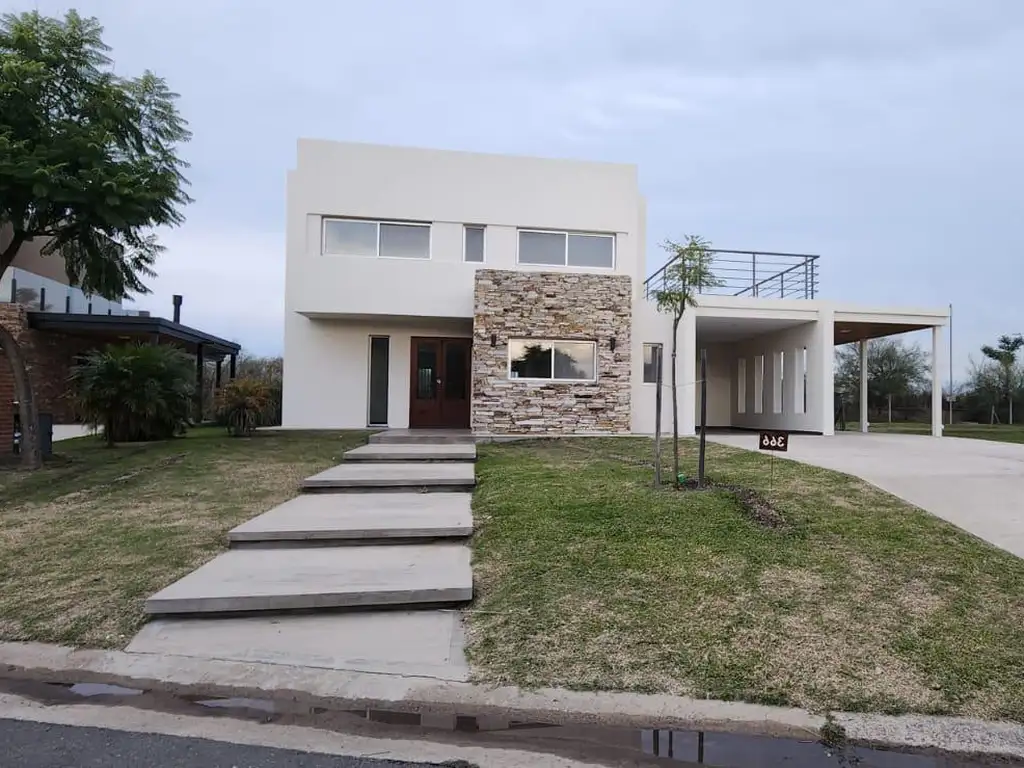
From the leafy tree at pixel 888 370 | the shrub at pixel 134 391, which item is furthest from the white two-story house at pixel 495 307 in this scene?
the leafy tree at pixel 888 370

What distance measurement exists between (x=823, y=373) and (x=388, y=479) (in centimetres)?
1149

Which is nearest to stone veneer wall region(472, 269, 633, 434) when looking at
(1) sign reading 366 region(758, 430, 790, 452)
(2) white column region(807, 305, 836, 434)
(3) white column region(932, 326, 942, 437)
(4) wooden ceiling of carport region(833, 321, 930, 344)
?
(2) white column region(807, 305, 836, 434)

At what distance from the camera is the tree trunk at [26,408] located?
32.4 ft

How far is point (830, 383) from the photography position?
1484cm

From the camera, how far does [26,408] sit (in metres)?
9.91

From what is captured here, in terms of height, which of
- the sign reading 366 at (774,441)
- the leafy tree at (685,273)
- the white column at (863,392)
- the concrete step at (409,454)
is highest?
the leafy tree at (685,273)

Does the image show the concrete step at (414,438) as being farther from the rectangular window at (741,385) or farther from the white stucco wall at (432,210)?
the rectangular window at (741,385)

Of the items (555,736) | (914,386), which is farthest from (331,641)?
(914,386)

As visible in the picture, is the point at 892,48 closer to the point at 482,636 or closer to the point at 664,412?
the point at 664,412

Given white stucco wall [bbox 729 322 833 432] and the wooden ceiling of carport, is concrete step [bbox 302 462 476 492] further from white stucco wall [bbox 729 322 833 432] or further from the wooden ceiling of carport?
the wooden ceiling of carport

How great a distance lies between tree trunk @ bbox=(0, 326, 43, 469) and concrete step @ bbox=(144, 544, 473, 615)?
22.6 feet

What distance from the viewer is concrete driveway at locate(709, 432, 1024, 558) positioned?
611cm

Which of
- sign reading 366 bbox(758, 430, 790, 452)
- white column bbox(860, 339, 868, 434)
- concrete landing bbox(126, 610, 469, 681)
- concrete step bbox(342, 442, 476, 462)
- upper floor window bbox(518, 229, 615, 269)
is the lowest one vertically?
concrete landing bbox(126, 610, 469, 681)

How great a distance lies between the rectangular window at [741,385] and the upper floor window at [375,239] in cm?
1097
